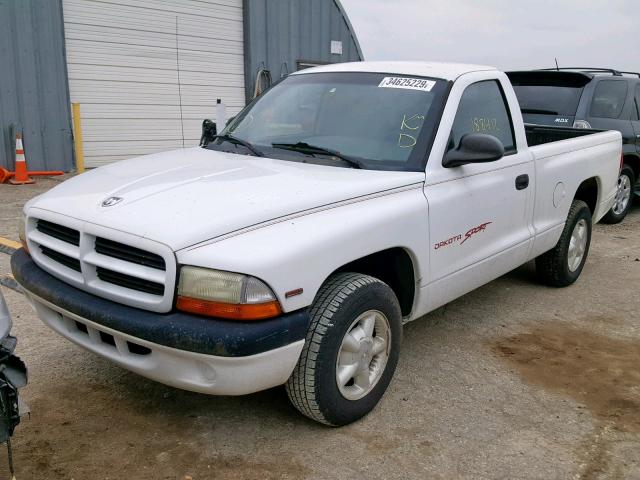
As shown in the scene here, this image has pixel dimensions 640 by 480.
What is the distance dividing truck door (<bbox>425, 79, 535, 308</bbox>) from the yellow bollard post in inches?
327

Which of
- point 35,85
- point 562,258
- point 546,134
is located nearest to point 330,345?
point 562,258

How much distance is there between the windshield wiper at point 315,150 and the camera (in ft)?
11.2

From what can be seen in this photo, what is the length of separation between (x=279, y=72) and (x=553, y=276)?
10.0 meters

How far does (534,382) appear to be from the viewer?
360 cm

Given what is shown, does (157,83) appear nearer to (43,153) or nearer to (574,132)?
(43,153)

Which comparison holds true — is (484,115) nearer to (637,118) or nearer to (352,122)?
(352,122)

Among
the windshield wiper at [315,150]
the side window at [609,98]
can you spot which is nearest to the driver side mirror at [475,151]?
the windshield wiper at [315,150]

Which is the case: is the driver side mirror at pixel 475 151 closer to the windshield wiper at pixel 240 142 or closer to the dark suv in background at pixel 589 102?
the windshield wiper at pixel 240 142

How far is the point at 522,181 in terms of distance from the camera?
4.20 meters

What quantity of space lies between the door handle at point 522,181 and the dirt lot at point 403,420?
1.03m

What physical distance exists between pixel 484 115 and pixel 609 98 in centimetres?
457

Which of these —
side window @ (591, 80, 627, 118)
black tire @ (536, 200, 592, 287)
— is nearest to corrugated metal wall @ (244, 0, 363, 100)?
side window @ (591, 80, 627, 118)

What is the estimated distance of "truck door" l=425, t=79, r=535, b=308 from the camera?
3441 mm

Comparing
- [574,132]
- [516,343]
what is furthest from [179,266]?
[574,132]
